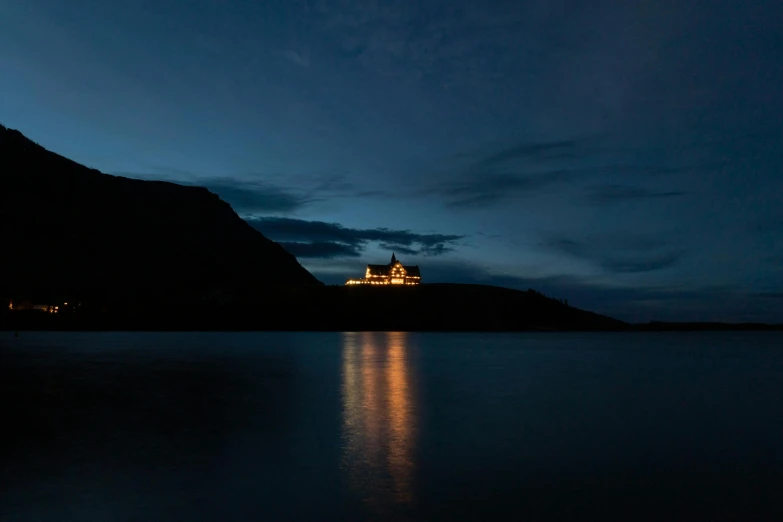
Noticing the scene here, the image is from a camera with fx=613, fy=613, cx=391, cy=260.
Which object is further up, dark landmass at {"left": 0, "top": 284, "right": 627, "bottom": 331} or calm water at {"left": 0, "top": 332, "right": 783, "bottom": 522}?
dark landmass at {"left": 0, "top": 284, "right": 627, "bottom": 331}

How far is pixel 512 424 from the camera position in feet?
82.6

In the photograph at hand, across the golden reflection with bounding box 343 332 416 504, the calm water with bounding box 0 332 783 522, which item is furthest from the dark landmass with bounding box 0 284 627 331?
the calm water with bounding box 0 332 783 522

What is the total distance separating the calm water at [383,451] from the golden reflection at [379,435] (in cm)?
10

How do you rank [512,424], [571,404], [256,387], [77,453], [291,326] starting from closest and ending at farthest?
[77,453] → [512,424] → [571,404] → [256,387] → [291,326]

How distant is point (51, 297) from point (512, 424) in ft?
602

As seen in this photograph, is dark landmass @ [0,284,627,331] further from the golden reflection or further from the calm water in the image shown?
the calm water

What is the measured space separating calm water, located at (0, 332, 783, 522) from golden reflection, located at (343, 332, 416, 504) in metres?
0.10

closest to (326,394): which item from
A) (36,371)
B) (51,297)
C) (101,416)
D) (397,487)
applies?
(101,416)

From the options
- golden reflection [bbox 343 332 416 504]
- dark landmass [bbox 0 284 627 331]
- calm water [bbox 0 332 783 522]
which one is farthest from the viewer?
dark landmass [bbox 0 284 627 331]

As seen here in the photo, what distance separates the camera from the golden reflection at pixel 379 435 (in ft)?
50.6

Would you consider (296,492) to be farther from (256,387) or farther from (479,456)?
(256,387)

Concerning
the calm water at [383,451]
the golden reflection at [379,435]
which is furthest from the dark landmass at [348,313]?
the calm water at [383,451]

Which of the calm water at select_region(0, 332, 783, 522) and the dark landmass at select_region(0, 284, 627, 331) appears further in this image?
the dark landmass at select_region(0, 284, 627, 331)

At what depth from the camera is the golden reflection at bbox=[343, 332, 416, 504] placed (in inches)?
608
